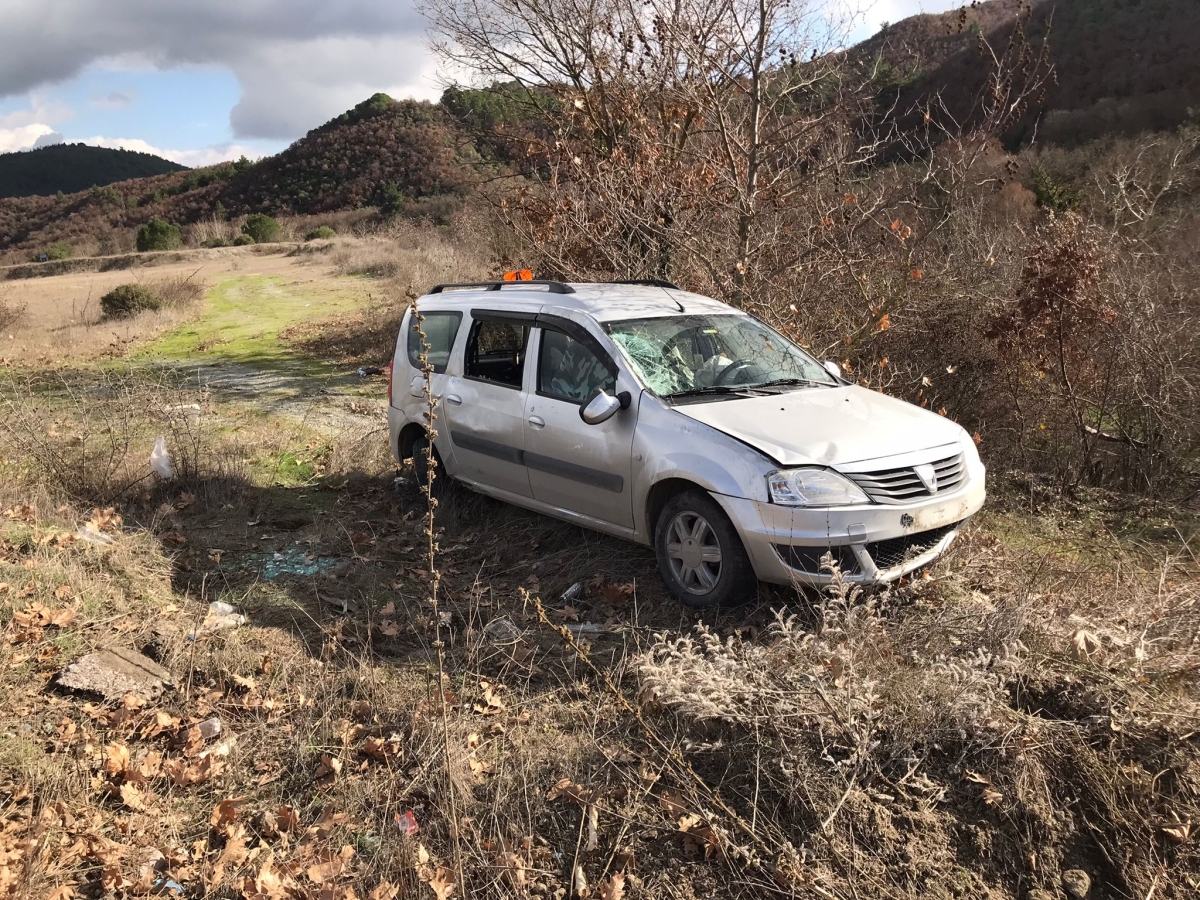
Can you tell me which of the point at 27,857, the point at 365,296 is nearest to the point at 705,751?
the point at 27,857

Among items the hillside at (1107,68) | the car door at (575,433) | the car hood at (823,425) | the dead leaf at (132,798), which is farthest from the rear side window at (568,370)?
the hillside at (1107,68)

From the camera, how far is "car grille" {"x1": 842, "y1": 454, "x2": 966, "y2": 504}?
4305mm

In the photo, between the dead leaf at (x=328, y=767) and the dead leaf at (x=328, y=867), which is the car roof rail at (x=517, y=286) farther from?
the dead leaf at (x=328, y=867)

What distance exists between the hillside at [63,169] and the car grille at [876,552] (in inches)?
3968

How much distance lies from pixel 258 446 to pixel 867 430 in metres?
6.84

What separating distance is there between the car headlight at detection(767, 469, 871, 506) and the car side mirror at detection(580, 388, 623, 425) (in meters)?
1.08

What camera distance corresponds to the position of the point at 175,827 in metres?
3.23

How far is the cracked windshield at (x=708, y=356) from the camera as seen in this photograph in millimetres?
5207

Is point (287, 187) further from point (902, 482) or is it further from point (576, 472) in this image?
point (902, 482)

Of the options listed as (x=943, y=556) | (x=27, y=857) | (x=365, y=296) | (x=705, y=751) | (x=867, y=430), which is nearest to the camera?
(x=27, y=857)

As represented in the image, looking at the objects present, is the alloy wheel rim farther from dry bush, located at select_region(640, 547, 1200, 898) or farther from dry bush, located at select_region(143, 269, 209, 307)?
dry bush, located at select_region(143, 269, 209, 307)

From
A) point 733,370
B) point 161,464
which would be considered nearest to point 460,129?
point 161,464

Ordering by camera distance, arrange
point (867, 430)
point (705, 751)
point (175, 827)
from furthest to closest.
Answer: point (867, 430)
point (705, 751)
point (175, 827)

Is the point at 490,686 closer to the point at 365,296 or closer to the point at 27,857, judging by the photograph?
the point at 27,857
